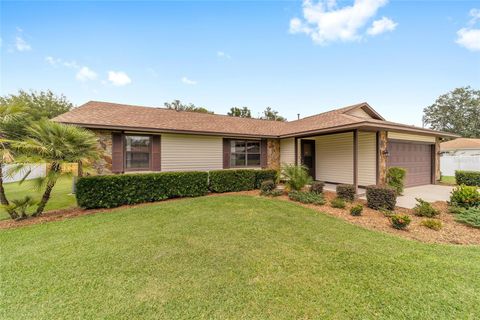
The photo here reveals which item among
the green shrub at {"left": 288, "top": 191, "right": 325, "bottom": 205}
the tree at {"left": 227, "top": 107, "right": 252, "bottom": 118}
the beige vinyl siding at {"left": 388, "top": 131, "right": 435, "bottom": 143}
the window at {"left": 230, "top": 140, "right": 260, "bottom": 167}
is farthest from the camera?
the tree at {"left": 227, "top": 107, "right": 252, "bottom": 118}

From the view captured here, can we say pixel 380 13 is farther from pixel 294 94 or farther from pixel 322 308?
pixel 322 308

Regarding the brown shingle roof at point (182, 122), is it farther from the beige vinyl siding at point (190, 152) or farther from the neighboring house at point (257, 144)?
the beige vinyl siding at point (190, 152)

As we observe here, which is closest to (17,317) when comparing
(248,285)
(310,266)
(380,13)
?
(248,285)

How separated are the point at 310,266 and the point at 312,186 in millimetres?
5359

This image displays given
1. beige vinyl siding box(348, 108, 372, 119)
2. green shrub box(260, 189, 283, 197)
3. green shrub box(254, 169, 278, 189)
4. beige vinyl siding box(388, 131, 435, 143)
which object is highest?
beige vinyl siding box(348, 108, 372, 119)

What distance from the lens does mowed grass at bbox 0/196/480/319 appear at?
2.29 m

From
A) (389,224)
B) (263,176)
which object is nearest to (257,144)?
(263,176)

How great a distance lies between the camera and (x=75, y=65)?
11164 millimetres

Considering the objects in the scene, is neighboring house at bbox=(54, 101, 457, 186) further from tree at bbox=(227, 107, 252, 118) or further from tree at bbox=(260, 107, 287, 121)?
tree at bbox=(260, 107, 287, 121)

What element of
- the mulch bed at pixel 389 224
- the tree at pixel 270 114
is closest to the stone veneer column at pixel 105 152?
the mulch bed at pixel 389 224

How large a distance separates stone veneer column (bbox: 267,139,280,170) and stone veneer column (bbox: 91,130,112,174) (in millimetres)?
7843

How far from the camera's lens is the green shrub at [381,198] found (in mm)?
6281

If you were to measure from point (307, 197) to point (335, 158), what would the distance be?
14.4ft

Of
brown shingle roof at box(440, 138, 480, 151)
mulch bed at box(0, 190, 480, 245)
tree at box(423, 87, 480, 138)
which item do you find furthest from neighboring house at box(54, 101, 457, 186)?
tree at box(423, 87, 480, 138)
